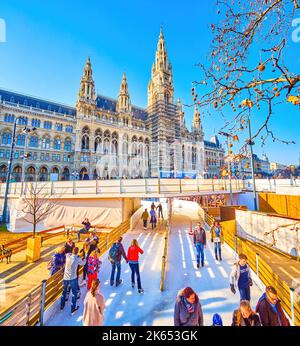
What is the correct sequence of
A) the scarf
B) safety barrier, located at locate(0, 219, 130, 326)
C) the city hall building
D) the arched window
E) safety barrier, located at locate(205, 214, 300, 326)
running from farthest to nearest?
the arched window
the city hall building
safety barrier, located at locate(205, 214, 300, 326)
safety barrier, located at locate(0, 219, 130, 326)
the scarf

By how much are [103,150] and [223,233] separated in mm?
44651

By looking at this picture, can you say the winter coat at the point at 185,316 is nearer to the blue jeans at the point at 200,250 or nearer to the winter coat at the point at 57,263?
the winter coat at the point at 57,263

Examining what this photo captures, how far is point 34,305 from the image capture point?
3.64m

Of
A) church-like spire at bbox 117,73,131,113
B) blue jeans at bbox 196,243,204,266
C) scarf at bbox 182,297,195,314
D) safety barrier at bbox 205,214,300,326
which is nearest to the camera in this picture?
scarf at bbox 182,297,195,314

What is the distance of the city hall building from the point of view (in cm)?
3901

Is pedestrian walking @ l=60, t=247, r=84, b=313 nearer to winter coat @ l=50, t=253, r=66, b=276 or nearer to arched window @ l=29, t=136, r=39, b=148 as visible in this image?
winter coat @ l=50, t=253, r=66, b=276

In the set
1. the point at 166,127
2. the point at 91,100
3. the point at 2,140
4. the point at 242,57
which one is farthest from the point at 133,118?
the point at 242,57

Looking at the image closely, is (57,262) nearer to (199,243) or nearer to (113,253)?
(113,253)

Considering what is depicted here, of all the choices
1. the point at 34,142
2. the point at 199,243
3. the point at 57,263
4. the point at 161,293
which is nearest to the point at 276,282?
the point at 199,243

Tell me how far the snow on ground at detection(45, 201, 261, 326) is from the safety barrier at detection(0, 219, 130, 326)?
0.40 meters

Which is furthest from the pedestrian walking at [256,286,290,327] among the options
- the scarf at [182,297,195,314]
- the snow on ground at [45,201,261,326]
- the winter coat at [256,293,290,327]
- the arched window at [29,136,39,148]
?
the arched window at [29,136,39,148]

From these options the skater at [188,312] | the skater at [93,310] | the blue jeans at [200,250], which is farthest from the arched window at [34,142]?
the skater at [188,312]

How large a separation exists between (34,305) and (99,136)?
50.1 m
